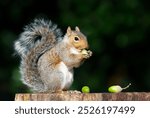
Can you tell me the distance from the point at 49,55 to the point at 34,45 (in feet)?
1.04

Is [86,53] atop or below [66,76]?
atop

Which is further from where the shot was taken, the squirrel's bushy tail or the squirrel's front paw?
the squirrel's bushy tail

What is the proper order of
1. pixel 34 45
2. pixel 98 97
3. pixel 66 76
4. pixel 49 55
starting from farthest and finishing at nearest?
Answer: pixel 34 45 < pixel 49 55 < pixel 66 76 < pixel 98 97

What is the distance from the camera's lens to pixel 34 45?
15.6ft

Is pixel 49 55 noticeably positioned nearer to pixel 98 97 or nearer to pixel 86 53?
pixel 86 53

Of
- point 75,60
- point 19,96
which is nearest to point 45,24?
point 75,60

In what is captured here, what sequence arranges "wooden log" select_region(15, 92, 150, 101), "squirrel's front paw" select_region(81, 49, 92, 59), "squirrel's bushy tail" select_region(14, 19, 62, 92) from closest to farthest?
"wooden log" select_region(15, 92, 150, 101) < "squirrel's front paw" select_region(81, 49, 92, 59) < "squirrel's bushy tail" select_region(14, 19, 62, 92)

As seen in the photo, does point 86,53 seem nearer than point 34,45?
Yes

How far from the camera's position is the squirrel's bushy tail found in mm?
4621

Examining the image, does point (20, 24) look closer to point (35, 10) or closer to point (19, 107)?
point (35, 10)

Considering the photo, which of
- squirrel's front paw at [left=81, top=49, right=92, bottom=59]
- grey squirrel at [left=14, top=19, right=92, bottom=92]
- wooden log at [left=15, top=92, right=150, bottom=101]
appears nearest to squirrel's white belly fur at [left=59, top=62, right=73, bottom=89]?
grey squirrel at [left=14, top=19, right=92, bottom=92]

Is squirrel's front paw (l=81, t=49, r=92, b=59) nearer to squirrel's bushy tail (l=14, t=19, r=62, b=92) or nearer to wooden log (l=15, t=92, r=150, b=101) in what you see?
squirrel's bushy tail (l=14, t=19, r=62, b=92)

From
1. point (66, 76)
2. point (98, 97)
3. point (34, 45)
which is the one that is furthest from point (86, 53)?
point (98, 97)

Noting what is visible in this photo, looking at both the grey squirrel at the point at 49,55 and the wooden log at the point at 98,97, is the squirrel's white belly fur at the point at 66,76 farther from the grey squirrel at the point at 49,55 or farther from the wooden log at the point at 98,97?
the wooden log at the point at 98,97
